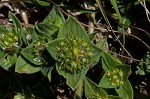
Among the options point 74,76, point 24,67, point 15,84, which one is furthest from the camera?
point 15,84

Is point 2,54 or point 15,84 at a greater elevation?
point 2,54

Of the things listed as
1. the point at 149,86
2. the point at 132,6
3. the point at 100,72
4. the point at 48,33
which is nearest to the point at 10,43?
the point at 48,33

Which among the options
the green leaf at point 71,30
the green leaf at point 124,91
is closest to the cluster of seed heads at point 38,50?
the green leaf at point 71,30

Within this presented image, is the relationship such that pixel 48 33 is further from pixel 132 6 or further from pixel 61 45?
pixel 132 6

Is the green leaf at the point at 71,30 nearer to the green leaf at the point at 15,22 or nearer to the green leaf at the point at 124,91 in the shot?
the green leaf at the point at 15,22

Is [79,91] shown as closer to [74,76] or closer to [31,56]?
[74,76]

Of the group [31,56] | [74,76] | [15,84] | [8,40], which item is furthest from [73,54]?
[15,84]

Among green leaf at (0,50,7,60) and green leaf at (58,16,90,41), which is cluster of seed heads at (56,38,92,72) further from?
green leaf at (0,50,7,60)
